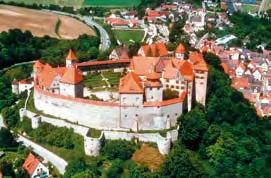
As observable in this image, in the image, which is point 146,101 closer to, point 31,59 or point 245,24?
point 31,59

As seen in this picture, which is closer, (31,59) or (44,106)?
(44,106)

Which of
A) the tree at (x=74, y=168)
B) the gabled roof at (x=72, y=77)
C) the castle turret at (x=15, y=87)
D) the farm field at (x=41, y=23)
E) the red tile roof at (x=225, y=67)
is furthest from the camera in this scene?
the farm field at (x=41, y=23)

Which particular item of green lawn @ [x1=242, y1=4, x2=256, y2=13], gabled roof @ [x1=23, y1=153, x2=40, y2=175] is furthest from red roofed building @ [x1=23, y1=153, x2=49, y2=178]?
green lawn @ [x1=242, y1=4, x2=256, y2=13]

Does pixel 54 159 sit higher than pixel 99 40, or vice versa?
pixel 99 40

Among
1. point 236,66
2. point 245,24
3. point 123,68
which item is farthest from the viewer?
point 245,24

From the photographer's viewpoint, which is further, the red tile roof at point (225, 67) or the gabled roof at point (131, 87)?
the red tile roof at point (225, 67)

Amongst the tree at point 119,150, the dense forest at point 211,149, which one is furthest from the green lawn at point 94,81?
the dense forest at point 211,149

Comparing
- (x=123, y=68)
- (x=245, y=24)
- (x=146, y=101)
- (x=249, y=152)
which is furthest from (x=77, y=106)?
(x=245, y=24)

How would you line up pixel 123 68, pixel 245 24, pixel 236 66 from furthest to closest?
pixel 245 24 < pixel 236 66 < pixel 123 68

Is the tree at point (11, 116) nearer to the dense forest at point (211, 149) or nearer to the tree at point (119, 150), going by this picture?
the dense forest at point (211, 149)
